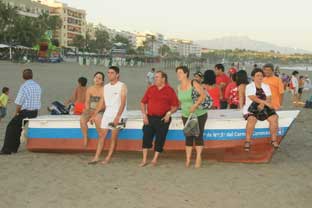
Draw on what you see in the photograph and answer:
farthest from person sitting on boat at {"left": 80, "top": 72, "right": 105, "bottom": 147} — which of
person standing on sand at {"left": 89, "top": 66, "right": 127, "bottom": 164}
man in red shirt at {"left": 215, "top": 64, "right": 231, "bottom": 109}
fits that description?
man in red shirt at {"left": 215, "top": 64, "right": 231, "bottom": 109}

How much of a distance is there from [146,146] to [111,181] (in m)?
1.11

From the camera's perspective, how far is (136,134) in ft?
25.1

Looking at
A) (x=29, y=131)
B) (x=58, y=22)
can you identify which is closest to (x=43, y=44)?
(x=58, y=22)

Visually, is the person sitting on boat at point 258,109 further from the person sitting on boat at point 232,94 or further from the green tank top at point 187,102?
the person sitting on boat at point 232,94

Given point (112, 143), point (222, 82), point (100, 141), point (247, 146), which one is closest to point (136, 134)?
point (112, 143)

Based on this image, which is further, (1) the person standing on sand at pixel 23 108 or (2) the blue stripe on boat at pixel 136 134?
(1) the person standing on sand at pixel 23 108

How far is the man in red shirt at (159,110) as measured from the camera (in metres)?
7.03

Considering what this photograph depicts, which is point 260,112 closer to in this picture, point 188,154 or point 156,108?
point 188,154

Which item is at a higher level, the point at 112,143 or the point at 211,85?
the point at 211,85

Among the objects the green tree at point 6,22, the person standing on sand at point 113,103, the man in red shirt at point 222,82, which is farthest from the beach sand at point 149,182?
the green tree at point 6,22

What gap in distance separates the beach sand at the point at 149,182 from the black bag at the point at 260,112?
0.77 meters

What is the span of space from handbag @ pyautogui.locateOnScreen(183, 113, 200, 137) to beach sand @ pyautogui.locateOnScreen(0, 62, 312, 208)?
56 cm

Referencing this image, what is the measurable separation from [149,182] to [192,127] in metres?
1.13

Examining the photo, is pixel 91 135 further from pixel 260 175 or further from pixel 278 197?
pixel 278 197
